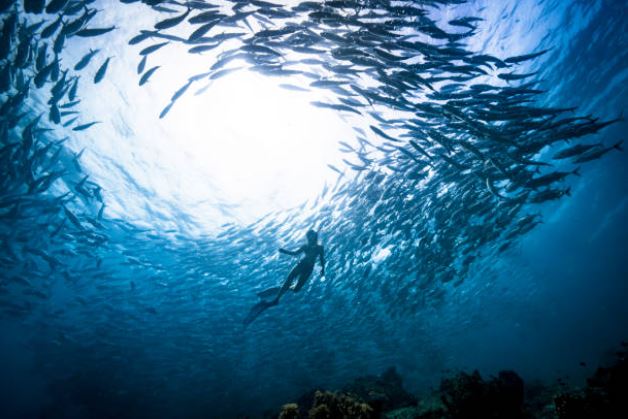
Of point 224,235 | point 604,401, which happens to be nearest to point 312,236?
point 604,401

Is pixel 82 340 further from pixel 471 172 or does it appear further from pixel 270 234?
pixel 471 172

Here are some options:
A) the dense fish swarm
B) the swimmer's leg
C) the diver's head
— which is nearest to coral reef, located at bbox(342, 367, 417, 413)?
the swimmer's leg

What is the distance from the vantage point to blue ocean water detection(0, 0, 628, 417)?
10758 mm

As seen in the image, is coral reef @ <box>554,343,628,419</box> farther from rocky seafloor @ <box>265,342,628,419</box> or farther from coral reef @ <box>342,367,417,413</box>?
coral reef @ <box>342,367,417,413</box>

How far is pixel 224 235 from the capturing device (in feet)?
54.7

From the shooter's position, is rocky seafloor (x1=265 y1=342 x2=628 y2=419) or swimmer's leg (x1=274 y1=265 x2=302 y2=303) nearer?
rocky seafloor (x1=265 y1=342 x2=628 y2=419)

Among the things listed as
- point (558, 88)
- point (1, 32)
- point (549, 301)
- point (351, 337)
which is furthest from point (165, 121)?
point (549, 301)

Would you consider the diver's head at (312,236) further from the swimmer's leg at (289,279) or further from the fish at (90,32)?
the fish at (90,32)

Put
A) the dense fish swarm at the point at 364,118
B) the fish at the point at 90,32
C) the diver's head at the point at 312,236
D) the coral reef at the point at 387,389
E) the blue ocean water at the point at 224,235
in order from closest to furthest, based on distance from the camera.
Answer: the fish at the point at 90,32 < the dense fish swarm at the point at 364,118 < the diver's head at the point at 312,236 < the coral reef at the point at 387,389 < the blue ocean water at the point at 224,235

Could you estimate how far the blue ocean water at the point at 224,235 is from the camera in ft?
35.3

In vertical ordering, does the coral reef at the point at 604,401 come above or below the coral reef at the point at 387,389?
below

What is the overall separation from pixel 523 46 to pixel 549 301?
76.2 meters

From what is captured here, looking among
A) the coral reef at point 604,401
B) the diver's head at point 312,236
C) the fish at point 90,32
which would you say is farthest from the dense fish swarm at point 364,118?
the coral reef at point 604,401

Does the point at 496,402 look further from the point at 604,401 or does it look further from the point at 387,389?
the point at 387,389
